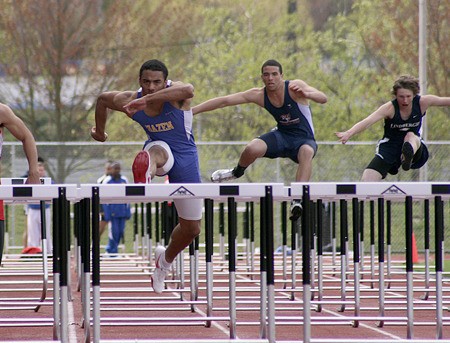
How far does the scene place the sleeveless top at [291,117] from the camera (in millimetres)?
11484

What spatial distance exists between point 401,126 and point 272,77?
142 centimetres

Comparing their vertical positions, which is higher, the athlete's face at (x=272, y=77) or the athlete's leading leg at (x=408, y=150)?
the athlete's face at (x=272, y=77)

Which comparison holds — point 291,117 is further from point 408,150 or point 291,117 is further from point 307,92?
point 408,150

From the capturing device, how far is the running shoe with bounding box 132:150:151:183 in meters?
8.47

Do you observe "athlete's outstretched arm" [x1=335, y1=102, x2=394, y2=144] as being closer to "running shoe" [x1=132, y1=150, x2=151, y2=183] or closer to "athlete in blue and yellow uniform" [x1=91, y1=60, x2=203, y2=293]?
"athlete in blue and yellow uniform" [x1=91, y1=60, x2=203, y2=293]

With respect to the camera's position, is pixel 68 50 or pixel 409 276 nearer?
pixel 409 276

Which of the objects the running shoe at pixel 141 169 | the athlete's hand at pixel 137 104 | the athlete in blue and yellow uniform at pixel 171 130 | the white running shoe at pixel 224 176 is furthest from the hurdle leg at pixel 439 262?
the white running shoe at pixel 224 176

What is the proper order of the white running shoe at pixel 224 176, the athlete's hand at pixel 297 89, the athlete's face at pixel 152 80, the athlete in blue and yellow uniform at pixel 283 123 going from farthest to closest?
the white running shoe at pixel 224 176, the athlete in blue and yellow uniform at pixel 283 123, the athlete's hand at pixel 297 89, the athlete's face at pixel 152 80

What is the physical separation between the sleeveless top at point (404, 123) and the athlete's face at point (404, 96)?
0.07 metres

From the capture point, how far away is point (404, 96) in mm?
11375

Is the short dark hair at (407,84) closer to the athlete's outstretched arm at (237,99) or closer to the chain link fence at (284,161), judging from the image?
the athlete's outstretched arm at (237,99)

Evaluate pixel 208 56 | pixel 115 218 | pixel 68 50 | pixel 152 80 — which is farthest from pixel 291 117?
pixel 208 56

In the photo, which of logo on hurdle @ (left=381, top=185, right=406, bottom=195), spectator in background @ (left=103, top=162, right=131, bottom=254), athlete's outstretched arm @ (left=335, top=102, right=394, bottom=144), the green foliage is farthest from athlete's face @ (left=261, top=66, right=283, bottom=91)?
the green foliage

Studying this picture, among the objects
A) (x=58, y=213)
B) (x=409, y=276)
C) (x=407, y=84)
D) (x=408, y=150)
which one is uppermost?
(x=407, y=84)
